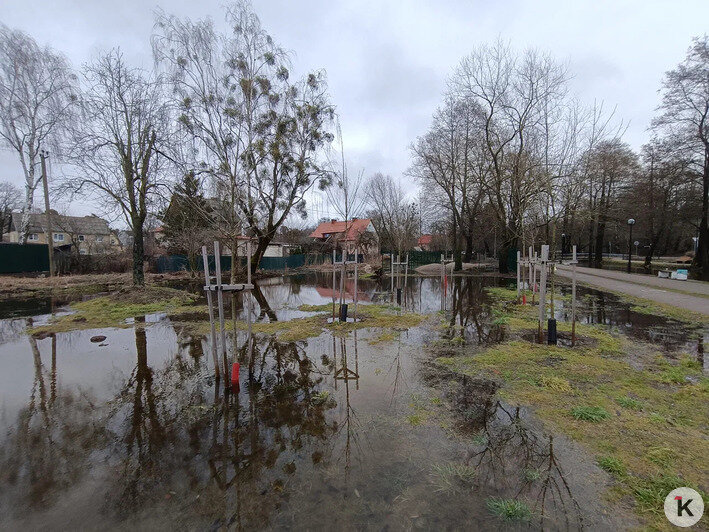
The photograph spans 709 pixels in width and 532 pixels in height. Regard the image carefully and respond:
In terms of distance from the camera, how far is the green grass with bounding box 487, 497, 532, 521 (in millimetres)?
2273

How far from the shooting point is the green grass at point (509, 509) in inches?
89.5

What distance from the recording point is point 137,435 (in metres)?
3.38

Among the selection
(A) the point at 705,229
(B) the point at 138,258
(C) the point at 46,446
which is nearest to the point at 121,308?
(B) the point at 138,258

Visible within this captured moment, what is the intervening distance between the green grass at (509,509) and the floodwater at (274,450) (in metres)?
0.05

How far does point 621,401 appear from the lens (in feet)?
12.7

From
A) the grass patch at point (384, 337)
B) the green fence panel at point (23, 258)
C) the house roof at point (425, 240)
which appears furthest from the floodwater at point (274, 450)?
the house roof at point (425, 240)

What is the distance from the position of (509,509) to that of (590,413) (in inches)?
78.4

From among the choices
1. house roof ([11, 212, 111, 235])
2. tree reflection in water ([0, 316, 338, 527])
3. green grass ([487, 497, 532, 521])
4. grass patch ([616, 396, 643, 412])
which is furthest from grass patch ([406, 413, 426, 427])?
house roof ([11, 212, 111, 235])

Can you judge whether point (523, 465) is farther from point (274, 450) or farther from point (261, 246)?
point (261, 246)

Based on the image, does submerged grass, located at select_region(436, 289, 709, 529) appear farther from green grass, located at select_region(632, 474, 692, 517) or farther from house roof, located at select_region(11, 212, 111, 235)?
house roof, located at select_region(11, 212, 111, 235)

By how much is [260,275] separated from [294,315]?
15.7 m

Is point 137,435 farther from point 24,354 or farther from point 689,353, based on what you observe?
point 689,353

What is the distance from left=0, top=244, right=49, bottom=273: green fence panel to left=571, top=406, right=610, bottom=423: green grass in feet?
92.6

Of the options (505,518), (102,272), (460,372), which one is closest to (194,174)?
(460,372)
